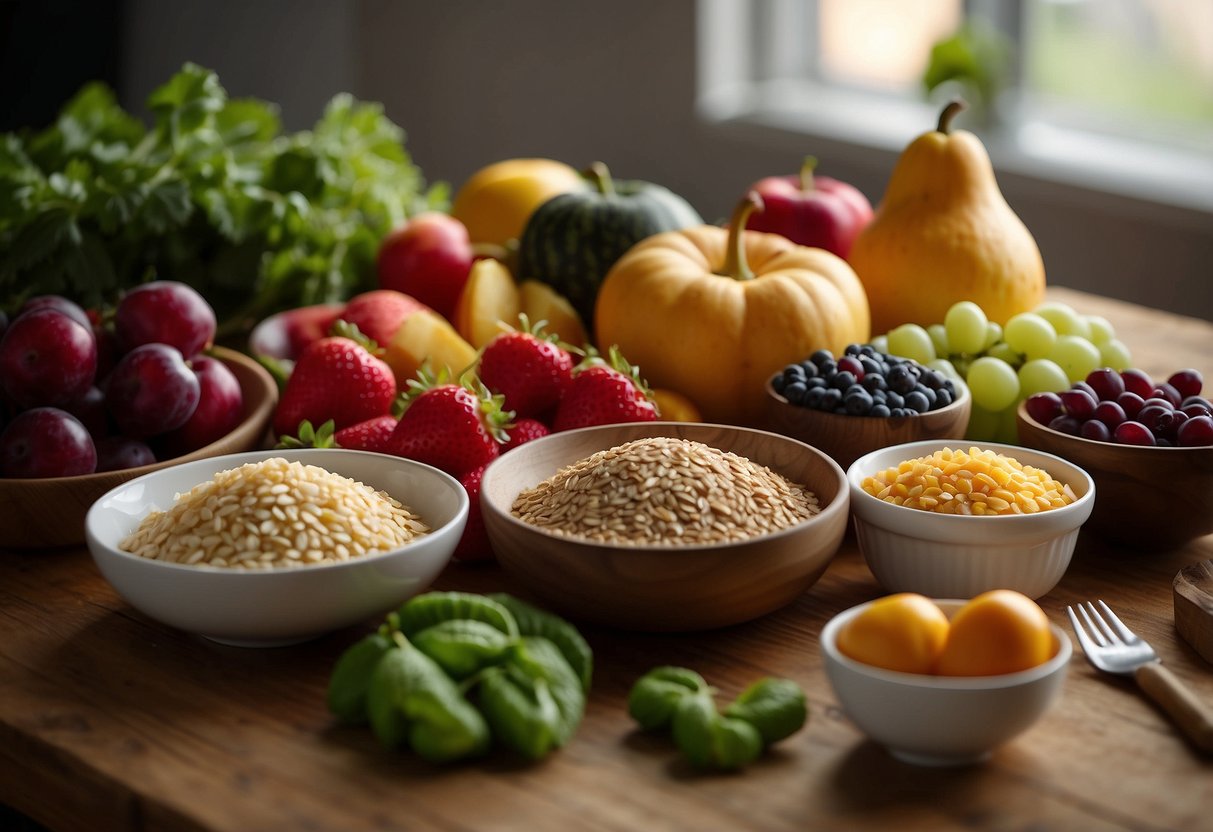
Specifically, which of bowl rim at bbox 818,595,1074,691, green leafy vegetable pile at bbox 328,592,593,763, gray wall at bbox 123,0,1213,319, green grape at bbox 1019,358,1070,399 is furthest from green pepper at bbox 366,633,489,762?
gray wall at bbox 123,0,1213,319

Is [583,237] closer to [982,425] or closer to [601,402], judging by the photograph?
[601,402]

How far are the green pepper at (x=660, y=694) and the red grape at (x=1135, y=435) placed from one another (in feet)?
1.80

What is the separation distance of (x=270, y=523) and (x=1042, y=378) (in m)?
0.87

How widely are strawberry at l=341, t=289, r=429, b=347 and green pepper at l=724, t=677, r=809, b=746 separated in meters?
0.82

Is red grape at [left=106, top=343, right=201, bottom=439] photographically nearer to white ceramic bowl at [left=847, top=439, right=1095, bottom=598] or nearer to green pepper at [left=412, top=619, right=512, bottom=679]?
green pepper at [left=412, top=619, right=512, bottom=679]

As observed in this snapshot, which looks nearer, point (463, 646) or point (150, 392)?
point (463, 646)

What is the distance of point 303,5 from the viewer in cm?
417

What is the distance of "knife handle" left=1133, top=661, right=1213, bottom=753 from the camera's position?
0.93 m

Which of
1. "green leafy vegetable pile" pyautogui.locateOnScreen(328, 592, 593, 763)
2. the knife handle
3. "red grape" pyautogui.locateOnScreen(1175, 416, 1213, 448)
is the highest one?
"red grape" pyautogui.locateOnScreen(1175, 416, 1213, 448)

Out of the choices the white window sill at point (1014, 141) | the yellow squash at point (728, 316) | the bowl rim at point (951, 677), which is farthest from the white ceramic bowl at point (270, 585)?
the white window sill at point (1014, 141)

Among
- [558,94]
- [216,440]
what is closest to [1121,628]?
[216,440]

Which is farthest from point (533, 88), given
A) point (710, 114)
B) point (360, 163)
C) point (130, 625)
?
point (130, 625)

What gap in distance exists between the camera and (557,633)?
101 centimetres

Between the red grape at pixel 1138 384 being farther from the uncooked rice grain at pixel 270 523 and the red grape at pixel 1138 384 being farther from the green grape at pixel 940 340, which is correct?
the uncooked rice grain at pixel 270 523
